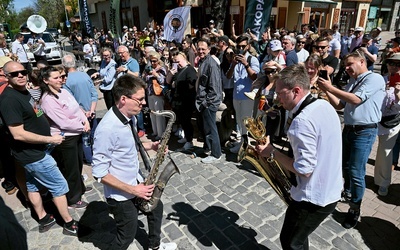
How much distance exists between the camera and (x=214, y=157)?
5402 mm

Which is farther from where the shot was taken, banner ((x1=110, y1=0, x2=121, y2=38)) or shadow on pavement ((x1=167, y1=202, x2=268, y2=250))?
banner ((x1=110, y1=0, x2=121, y2=38))

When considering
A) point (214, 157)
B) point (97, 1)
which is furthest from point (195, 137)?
point (97, 1)

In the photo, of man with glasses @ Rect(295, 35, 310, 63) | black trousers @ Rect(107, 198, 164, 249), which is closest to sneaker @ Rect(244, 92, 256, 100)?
man with glasses @ Rect(295, 35, 310, 63)

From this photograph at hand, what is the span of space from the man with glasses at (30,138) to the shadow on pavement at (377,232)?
376 centimetres

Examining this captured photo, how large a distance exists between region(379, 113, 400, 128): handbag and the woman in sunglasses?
177 inches

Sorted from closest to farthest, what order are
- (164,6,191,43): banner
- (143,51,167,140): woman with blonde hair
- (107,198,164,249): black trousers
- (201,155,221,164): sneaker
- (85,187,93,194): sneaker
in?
1. (107,198,164,249): black trousers
2. (85,187,93,194): sneaker
3. (201,155,221,164): sneaker
4. (143,51,167,140): woman with blonde hair
5. (164,6,191,43): banner

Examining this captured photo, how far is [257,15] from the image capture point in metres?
8.02

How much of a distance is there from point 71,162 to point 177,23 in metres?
6.70

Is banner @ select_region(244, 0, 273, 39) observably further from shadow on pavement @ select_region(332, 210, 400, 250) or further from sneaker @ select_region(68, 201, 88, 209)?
sneaker @ select_region(68, 201, 88, 209)

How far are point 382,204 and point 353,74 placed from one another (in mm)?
2101

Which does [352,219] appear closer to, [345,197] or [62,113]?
[345,197]

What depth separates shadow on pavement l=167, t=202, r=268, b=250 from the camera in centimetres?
340

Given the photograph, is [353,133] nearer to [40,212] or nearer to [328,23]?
[40,212]

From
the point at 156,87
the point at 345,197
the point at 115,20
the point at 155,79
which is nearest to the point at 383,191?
the point at 345,197
